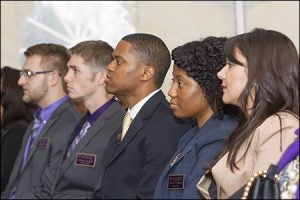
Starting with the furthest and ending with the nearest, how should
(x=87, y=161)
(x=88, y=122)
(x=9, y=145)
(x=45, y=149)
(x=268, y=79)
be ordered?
1. (x=9, y=145)
2. (x=45, y=149)
3. (x=88, y=122)
4. (x=87, y=161)
5. (x=268, y=79)

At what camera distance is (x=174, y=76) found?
396cm

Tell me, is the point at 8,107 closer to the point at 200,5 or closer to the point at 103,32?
the point at 103,32

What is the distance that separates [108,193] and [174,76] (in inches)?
29.6

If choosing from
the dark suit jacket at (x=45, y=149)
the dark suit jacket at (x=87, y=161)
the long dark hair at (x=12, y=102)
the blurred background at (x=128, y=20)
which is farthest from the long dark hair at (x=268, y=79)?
the long dark hair at (x=12, y=102)

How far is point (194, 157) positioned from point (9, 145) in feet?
9.48

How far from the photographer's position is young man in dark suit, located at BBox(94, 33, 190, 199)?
407 centimetres

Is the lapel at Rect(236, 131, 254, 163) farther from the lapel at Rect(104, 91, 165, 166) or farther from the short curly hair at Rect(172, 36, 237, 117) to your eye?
the lapel at Rect(104, 91, 165, 166)

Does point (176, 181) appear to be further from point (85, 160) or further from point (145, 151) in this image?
point (85, 160)

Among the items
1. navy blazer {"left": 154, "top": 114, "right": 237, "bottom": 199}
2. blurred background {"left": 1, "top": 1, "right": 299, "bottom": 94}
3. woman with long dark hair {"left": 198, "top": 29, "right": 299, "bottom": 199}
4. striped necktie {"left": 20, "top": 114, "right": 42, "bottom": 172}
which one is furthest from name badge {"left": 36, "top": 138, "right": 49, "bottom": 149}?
woman with long dark hair {"left": 198, "top": 29, "right": 299, "bottom": 199}

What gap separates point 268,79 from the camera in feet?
9.57

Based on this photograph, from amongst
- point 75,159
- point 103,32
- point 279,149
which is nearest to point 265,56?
point 279,149

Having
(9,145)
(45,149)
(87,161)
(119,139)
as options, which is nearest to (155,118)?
(119,139)

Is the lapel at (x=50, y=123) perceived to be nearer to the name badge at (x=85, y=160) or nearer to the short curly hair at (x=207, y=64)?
the name badge at (x=85, y=160)

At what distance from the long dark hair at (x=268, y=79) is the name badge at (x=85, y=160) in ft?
6.46
